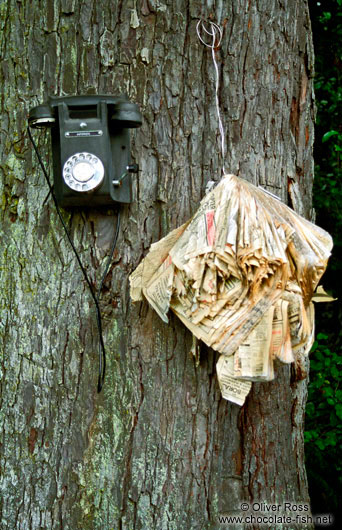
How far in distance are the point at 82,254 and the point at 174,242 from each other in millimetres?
264

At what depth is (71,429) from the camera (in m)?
1.93

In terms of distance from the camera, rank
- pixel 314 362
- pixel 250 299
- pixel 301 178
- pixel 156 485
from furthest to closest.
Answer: pixel 314 362 → pixel 301 178 → pixel 156 485 → pixel 250 299

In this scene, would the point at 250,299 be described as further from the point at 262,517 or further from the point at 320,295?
the point at 262,517

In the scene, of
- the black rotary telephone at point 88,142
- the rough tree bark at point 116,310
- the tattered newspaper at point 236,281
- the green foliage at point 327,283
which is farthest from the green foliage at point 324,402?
the black rotary telephone at point 88,142

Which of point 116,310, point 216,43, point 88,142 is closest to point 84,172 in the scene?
point 88,142

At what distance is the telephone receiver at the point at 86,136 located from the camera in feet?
6.02

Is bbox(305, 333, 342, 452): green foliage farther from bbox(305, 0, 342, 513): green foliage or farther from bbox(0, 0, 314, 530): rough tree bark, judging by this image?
bbox(0, 0, 314, 530): rough tree bark

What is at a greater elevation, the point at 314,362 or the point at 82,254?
the point at 82,254

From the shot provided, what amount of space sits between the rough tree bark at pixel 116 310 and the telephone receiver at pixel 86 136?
9 centimetres

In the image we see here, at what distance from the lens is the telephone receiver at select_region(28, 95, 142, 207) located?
183 cm

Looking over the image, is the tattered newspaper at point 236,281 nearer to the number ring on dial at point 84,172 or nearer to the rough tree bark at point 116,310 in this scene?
the rough tree bark at point 116,310

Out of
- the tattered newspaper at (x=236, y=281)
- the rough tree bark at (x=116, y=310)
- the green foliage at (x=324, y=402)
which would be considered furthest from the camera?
the green foliage at (x=324, y=402)

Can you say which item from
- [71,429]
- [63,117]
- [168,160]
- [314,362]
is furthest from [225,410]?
[314,362]

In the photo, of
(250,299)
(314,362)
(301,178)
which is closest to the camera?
(250,299)
